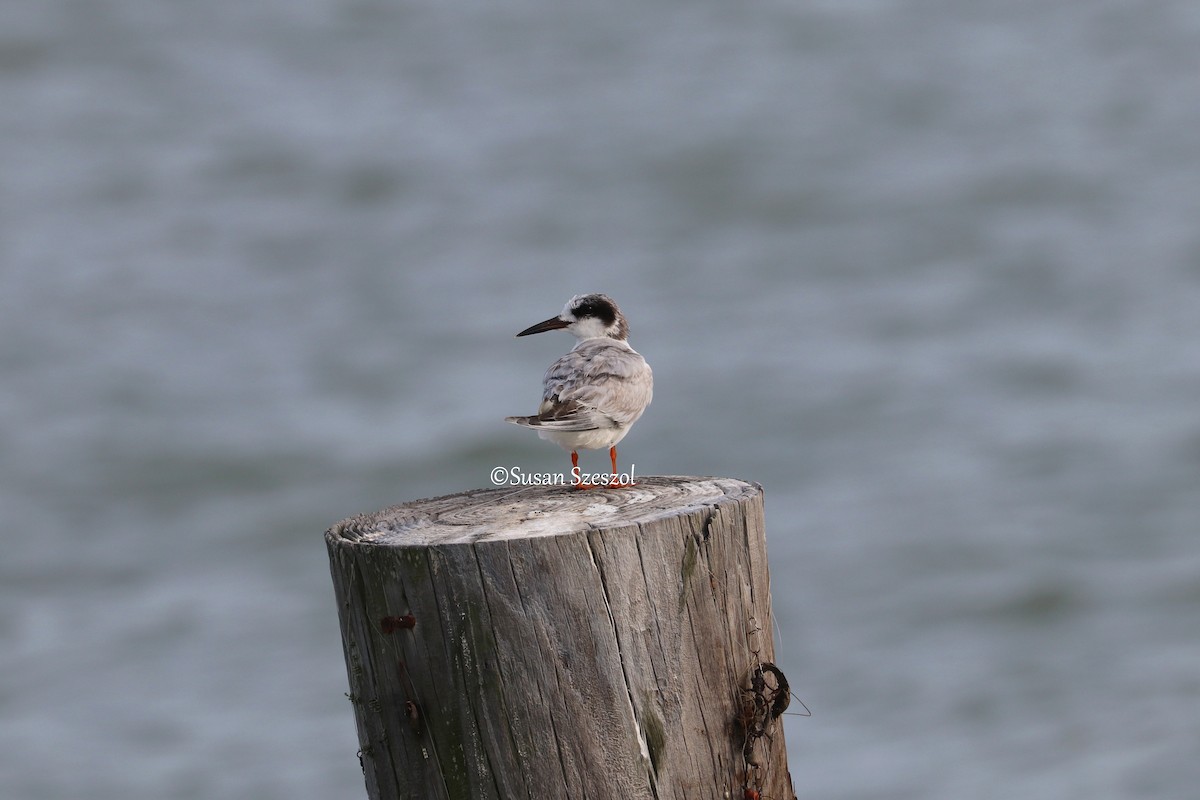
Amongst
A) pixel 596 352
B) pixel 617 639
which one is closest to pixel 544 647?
pixel 617 639

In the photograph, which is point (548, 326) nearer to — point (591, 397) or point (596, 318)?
point (596, 318)

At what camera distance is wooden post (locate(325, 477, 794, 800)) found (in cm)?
351

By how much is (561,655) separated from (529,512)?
604mm

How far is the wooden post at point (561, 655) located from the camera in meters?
3.51

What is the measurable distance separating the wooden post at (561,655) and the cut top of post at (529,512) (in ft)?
0.06

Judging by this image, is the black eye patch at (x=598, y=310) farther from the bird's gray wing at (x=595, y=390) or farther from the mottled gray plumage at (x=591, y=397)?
the bird's gray wing at (x=595, y=390)

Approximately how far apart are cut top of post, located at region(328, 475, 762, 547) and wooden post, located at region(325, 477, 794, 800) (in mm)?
17

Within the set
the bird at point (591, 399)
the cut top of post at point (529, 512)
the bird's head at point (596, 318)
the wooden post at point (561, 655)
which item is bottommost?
the wooden post at point (561, 655)

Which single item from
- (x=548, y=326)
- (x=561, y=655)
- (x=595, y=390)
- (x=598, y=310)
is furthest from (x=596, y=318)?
(x=561, y=655)

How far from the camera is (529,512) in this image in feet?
13.1

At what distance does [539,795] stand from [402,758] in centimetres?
43

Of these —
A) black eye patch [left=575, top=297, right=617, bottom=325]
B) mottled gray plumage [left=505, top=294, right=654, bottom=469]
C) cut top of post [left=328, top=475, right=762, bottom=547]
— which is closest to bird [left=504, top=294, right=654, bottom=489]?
mottled gray plumage [left=505, top=294, right=654, bottom=469]

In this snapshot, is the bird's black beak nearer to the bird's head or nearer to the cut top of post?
the bird's head

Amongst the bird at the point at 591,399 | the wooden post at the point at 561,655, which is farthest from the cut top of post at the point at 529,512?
the bird at the point at 591,399
